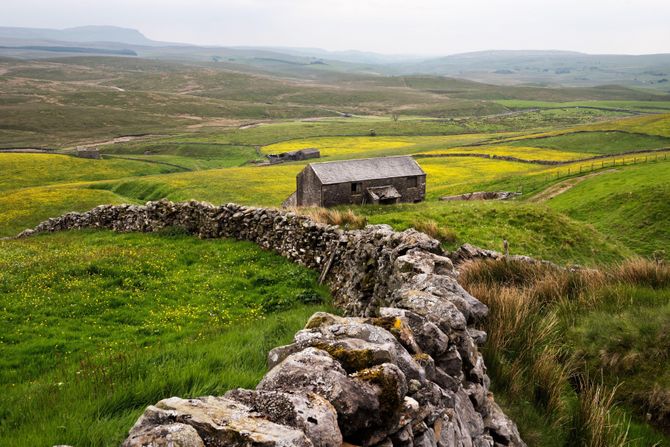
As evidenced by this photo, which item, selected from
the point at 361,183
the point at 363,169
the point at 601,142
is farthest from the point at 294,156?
the point at 601,142

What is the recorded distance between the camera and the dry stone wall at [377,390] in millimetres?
3812

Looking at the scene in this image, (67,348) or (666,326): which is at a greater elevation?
(666,326)

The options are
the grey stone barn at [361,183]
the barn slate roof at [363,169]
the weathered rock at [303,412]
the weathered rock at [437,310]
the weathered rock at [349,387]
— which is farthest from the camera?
the barn slate roof at [363,169]

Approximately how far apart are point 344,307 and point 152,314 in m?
A: 4.76

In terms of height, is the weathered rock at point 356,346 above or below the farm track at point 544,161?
above

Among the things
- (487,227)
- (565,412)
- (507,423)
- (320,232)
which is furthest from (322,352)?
(487,227)

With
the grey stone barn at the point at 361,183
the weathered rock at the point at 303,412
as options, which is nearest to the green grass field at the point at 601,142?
the grey stone barn at the point at 361,183

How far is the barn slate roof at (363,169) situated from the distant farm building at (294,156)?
5454 cm

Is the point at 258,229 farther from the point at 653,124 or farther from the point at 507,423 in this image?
the point at 653,124

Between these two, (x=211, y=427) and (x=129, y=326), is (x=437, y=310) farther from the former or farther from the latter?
(x=129, y=326)

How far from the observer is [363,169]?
48.1 metres

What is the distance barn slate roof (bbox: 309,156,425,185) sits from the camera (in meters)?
46.3

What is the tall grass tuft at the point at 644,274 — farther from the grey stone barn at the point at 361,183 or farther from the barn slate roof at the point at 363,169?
the barn slate roof at the point at 363,169

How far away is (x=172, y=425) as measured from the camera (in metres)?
3.59
